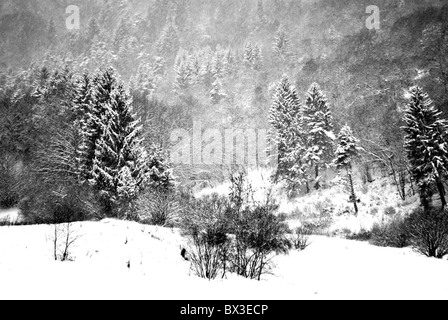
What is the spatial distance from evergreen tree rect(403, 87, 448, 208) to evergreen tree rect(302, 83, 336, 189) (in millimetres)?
10471

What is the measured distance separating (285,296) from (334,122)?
3692cm

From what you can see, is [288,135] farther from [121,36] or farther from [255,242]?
[121,36]

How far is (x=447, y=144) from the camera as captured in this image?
20.8 m

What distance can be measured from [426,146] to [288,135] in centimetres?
1593

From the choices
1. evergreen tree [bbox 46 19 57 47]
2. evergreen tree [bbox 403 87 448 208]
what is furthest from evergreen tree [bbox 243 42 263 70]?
evergreen tree [bbox 46 19 57 47]

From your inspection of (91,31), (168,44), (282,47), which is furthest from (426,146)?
(91,31)

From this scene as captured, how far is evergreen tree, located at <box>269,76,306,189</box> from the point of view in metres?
31.8

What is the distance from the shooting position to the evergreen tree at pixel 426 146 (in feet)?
67.4

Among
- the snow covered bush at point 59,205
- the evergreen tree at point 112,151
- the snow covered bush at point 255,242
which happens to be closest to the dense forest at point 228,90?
the evergreen tree at point 112,151

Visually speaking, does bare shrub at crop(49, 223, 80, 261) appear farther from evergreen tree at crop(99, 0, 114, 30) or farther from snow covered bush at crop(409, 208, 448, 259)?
evergreen tree at crop(99, 0, 114, 30)

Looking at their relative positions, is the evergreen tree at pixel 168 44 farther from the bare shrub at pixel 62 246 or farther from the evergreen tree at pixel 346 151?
the bare shrub at pixel 62 246

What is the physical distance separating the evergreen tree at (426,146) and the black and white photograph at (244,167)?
13 cm

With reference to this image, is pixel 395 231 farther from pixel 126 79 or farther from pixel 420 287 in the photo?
pixel 126 79

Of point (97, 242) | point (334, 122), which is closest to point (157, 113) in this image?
point (334, 122)
